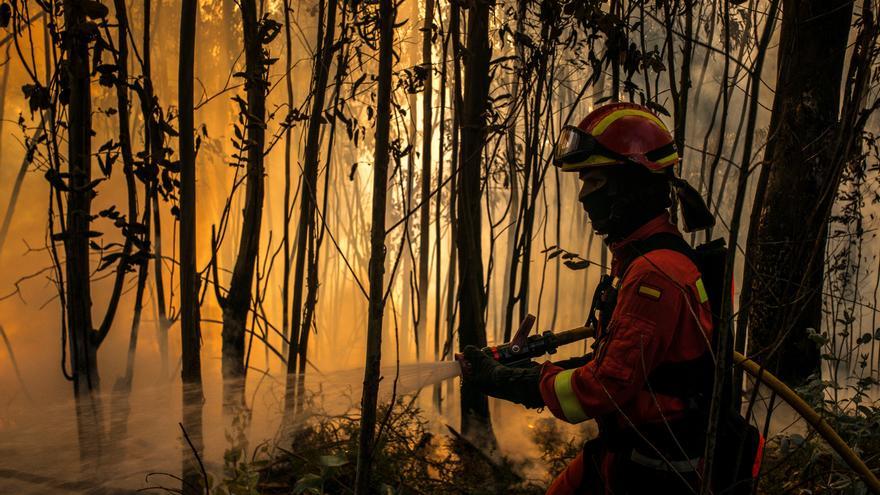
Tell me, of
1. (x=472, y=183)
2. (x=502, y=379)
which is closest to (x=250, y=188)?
(x=472, y=183)

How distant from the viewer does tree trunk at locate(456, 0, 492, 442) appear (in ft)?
11.6

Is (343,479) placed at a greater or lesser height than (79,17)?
lesser

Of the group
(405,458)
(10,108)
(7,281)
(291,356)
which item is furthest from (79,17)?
(10,108)

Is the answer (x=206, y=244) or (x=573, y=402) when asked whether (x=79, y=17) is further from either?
(x=206, y=244)

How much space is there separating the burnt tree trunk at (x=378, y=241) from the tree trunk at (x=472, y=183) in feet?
6.76

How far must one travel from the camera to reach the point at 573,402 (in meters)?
1.71

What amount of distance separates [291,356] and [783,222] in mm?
3046

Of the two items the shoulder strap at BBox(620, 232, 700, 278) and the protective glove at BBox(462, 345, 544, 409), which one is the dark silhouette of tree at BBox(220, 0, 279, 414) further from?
the shoulder strap at BBox(620, 232, 700, 278)

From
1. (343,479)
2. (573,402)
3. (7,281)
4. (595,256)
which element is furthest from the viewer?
(595,256)

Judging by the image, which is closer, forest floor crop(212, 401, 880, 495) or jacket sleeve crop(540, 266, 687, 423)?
jacket sleeve crop(540, 266, 687, 423)

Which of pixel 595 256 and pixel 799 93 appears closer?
pixel 799 93

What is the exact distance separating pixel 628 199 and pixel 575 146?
22cm

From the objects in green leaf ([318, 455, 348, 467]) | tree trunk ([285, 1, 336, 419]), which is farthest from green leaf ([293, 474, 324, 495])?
tree trunk ([285, 1, 336, 419])

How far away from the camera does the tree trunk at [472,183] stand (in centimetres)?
354
